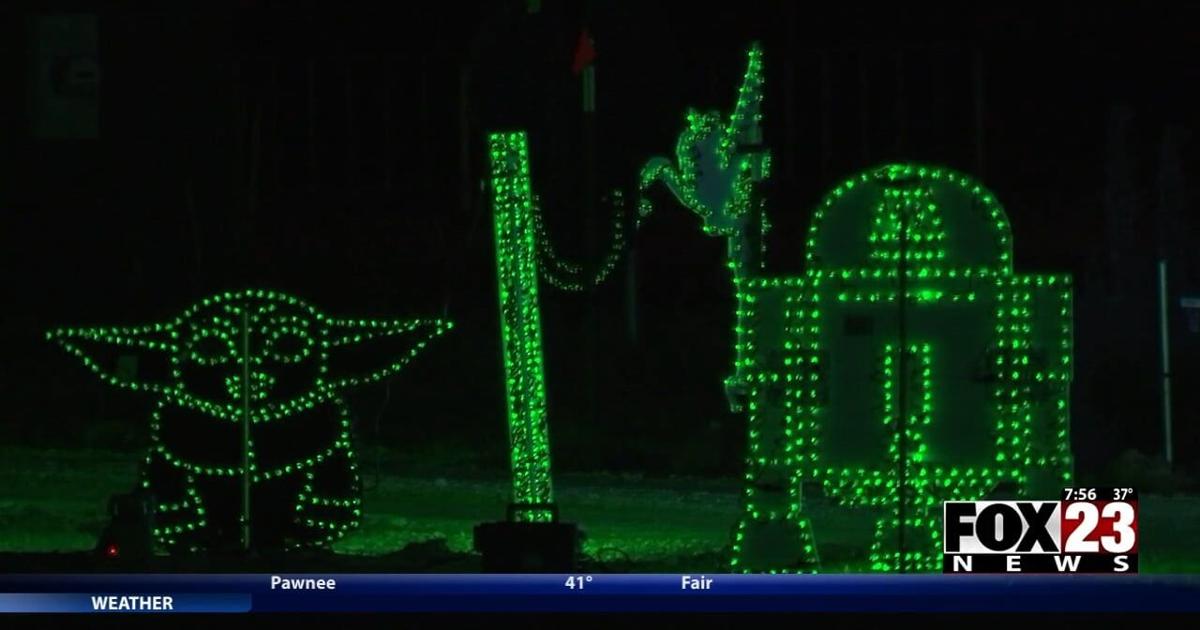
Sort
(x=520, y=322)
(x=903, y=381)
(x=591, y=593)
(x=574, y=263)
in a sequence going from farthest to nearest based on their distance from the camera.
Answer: (x=574, y=263) → (x=520, y=322) → (x=903, y=381) → (x=591, y=593)

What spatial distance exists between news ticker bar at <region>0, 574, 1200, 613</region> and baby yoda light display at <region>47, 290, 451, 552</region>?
9.30 feet

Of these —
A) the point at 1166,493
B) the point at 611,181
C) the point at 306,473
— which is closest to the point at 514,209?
the point at 306,473

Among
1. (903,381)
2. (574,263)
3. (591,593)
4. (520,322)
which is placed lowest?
(591,593)

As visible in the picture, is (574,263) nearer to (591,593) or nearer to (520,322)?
(520,322)

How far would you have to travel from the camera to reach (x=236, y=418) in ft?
41.1

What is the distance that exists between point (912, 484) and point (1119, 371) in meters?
13.8

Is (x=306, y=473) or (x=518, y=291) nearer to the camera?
(x=518, y=291)

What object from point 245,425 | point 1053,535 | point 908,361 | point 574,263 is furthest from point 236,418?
point 574,263

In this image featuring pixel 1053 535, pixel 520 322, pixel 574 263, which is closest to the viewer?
pixel 1053 535

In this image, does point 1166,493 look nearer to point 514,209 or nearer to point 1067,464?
point 1067,464

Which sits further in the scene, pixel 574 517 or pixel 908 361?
pixel 574 517

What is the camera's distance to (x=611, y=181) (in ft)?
98.2

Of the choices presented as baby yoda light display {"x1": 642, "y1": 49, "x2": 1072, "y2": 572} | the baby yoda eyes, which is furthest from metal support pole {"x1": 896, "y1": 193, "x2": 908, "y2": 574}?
the baby yoda eyes

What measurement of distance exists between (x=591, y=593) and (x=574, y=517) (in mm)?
7012
